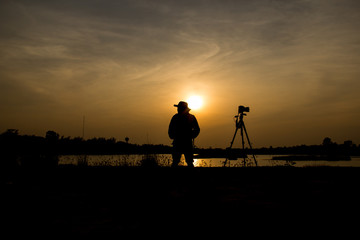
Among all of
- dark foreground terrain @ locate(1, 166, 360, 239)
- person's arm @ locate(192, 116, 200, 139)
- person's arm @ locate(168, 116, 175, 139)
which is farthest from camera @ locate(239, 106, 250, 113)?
dark foreground terrain @ locate(1, 166, 360, 239)

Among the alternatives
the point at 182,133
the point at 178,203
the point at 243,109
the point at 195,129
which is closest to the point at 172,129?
the point at 182,133

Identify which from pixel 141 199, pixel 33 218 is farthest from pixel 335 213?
pixel 33 218

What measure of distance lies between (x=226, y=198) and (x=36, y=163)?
853 cm

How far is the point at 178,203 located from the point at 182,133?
442cm

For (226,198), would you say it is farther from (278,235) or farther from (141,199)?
(278,235)

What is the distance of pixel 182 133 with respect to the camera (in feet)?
Answer: 27.1

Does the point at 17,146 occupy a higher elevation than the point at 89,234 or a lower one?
higher

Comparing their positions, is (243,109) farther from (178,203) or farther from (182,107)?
(178,203)

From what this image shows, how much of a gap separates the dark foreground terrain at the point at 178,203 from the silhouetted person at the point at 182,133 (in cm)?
139

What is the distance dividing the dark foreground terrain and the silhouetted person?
139cm

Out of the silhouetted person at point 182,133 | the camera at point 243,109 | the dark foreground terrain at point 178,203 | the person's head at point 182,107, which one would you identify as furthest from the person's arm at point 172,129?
the camera at point 243,109

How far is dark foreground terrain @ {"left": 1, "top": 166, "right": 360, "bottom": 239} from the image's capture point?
8.88 ft

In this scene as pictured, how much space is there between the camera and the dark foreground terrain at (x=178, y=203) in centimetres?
271

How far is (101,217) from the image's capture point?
3227mm
